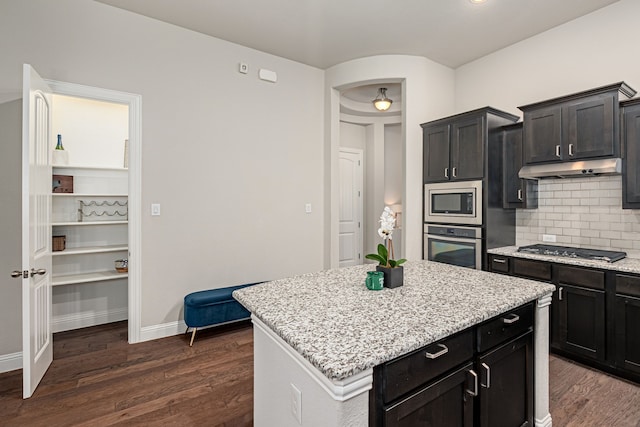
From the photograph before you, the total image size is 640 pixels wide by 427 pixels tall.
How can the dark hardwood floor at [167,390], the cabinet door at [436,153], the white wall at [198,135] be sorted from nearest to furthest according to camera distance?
the dark hardwood floor at [167,390]
the white wall at [198,135]
the cabinet door at [436,153]

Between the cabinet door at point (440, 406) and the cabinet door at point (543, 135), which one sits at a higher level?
the cabinet door at point (543, 135)

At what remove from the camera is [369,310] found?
4.58ft

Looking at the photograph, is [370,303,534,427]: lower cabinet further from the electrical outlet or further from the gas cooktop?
the gas cooktop

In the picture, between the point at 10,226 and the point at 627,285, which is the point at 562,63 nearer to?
the point at 627,285

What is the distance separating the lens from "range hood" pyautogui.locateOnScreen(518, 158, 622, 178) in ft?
8.57

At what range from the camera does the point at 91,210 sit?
3.70 m

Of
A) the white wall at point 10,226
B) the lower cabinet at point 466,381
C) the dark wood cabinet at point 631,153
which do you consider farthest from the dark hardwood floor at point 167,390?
the dark wood cabinet at point 631,153

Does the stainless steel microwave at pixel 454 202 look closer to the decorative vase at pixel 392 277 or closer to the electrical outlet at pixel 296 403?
the decorative vase at pixel 392 277

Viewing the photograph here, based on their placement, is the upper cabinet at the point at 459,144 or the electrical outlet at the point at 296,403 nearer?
the electrical outlet at the point at 296,403

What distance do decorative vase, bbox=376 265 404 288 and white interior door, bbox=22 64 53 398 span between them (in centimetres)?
242

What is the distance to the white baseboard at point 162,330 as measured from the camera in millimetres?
3182

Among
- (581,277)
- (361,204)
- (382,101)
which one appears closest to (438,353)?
(581,277)

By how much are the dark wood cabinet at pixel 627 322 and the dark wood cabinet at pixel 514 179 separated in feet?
3.69

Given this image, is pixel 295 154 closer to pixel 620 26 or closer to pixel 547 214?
pixel 547 214
